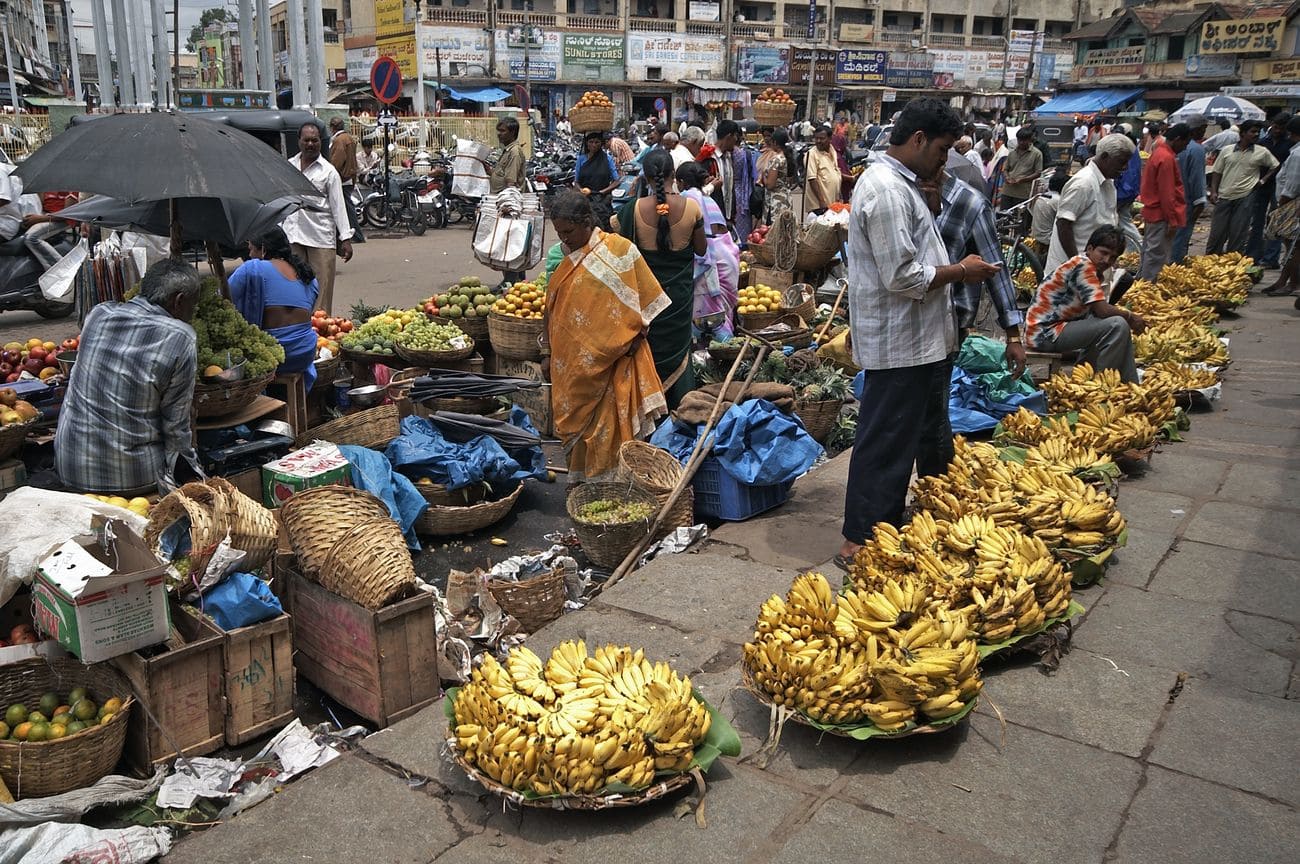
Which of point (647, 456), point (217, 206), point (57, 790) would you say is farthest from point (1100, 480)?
point (217, 206)

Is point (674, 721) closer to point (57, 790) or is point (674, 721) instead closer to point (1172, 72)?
point (57, 790)

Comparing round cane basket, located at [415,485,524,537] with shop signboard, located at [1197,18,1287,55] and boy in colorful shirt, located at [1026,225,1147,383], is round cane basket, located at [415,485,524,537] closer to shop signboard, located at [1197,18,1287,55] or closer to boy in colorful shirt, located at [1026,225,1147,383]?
boy in colorful shirt, located at [1026,225,1147,383]

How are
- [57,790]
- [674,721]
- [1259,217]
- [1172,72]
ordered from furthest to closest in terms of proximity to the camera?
[1172,72] < [1259,217] < [57,790] < [674,721]

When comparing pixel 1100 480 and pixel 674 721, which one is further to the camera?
pixel 1100 480

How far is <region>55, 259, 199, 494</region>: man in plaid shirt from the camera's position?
4090 millimetres

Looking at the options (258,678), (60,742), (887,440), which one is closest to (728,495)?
(887,440)

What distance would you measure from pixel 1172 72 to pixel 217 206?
43.9 metres

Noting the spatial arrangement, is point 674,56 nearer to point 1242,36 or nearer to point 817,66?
point 817,66

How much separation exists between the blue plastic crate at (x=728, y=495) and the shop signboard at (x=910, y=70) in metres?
50.6

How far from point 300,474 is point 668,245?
2.72 metres

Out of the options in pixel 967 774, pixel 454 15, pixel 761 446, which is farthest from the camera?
pixel 454 15

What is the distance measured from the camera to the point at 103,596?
9.90 ft

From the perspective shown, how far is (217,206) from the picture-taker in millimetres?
5594

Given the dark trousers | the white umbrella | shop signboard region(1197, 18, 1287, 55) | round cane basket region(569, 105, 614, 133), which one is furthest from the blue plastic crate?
shop signboard region(1197, 18, 1287, 55)
